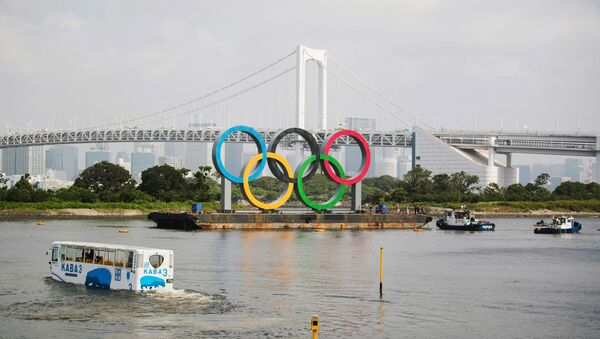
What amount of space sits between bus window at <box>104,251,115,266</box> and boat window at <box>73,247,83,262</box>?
1231 mm

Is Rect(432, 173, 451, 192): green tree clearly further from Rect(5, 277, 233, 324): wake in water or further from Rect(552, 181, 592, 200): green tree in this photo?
Rect(5, 277, 233, 324): wake in water

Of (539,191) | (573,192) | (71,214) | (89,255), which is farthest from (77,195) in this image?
(89,255)

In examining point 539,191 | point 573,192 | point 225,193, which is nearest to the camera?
point 225,193

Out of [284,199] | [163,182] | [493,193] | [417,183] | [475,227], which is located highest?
[417,183]

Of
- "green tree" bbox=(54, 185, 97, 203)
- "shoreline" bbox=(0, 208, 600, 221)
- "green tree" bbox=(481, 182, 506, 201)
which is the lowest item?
"shoreline" bbox=(0, 208, 600, 221)

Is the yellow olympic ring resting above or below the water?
above

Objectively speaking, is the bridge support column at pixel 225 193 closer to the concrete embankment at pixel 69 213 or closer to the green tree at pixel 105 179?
the concrete embankment at pixel 69 213

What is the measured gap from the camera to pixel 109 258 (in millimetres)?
27938

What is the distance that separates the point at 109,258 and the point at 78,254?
1.70m

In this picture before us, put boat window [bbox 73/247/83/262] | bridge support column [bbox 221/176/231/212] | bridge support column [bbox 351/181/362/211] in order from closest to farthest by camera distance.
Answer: boat window [bbox 73/247/83/262]
bridge support column [bbox 221/176/231/212]
bridge support column [bbox 351/181/362/211]

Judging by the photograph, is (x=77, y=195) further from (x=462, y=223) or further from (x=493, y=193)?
(x=493, y=193)

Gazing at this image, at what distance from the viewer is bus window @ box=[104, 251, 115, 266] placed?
2778cm

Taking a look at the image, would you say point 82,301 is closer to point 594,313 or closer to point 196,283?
point 196,283

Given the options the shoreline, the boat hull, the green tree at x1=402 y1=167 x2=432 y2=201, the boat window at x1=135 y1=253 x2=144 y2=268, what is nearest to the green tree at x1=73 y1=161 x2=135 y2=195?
the shoreline
